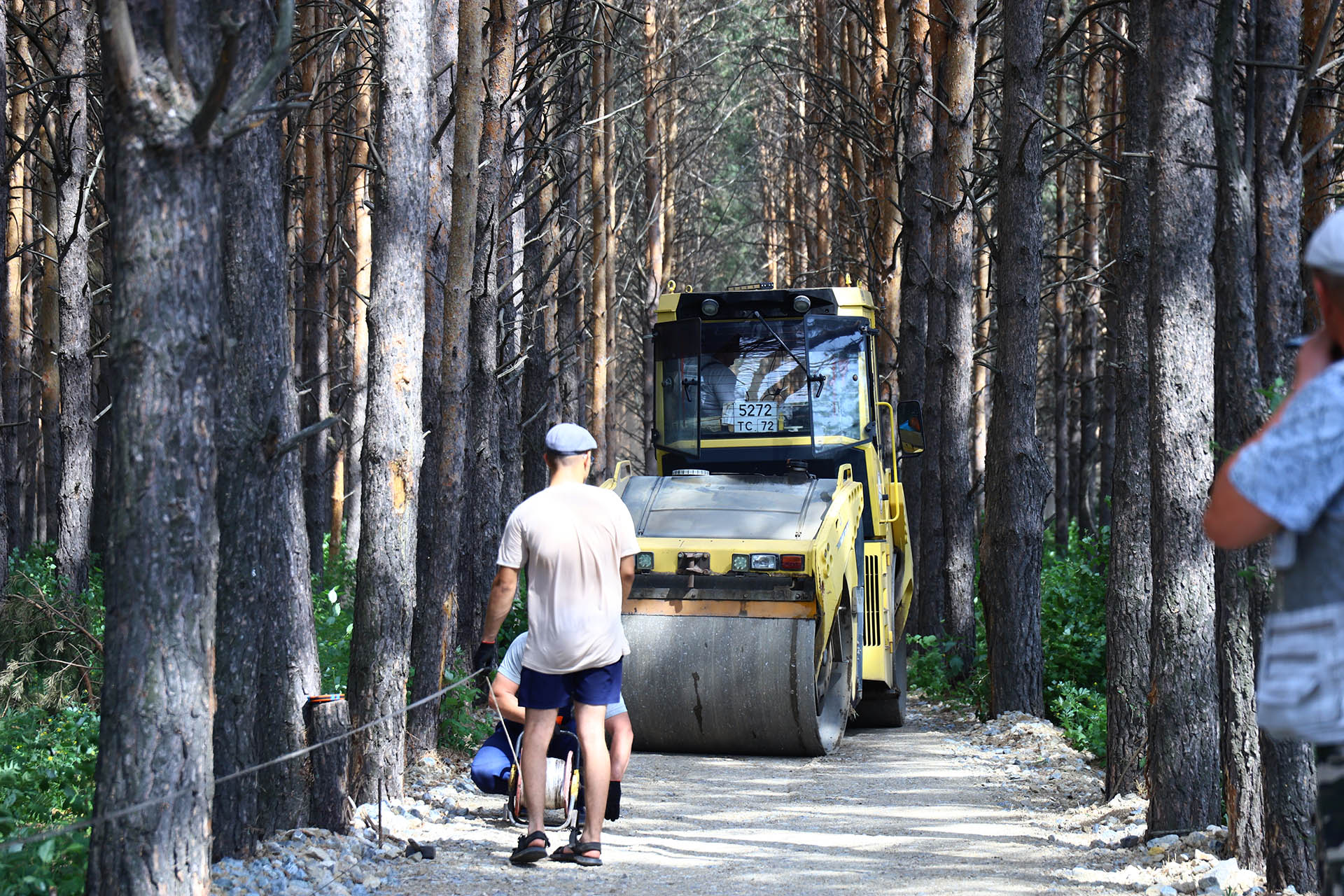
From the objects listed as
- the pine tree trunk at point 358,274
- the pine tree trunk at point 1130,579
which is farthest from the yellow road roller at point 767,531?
the pine tree trunk at point 358,274

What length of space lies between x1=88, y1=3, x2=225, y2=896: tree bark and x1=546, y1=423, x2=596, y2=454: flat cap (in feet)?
7.55

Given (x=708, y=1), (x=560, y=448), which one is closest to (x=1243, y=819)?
(x=560, y=448)

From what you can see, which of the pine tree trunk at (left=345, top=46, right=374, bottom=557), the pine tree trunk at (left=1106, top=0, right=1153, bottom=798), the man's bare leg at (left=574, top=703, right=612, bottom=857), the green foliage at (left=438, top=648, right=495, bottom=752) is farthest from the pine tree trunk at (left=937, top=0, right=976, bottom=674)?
the man's bare leg at (left=574, top=703, right=612, bottom=857)

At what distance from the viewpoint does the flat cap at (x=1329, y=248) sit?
2828 millimetres

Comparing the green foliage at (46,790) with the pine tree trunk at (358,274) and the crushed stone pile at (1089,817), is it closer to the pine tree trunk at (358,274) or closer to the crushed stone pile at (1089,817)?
the crushed stone pile at (1089,817)

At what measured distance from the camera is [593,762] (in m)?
6.45

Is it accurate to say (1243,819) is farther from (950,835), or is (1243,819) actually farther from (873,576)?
(873,576)

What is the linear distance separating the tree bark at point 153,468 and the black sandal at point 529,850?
7.55 feet

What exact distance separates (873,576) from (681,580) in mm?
2359

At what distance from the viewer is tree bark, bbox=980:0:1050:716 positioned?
37.0 ft

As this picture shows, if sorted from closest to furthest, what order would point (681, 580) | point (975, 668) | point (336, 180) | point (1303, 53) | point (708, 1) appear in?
point (681, 580)
point (1303, 53)
point (975, 668)
point (336, 180)
point (708, 1)

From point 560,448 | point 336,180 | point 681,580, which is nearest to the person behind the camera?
point 560,448

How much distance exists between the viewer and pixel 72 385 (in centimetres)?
1398

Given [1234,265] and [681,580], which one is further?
[681,580]
